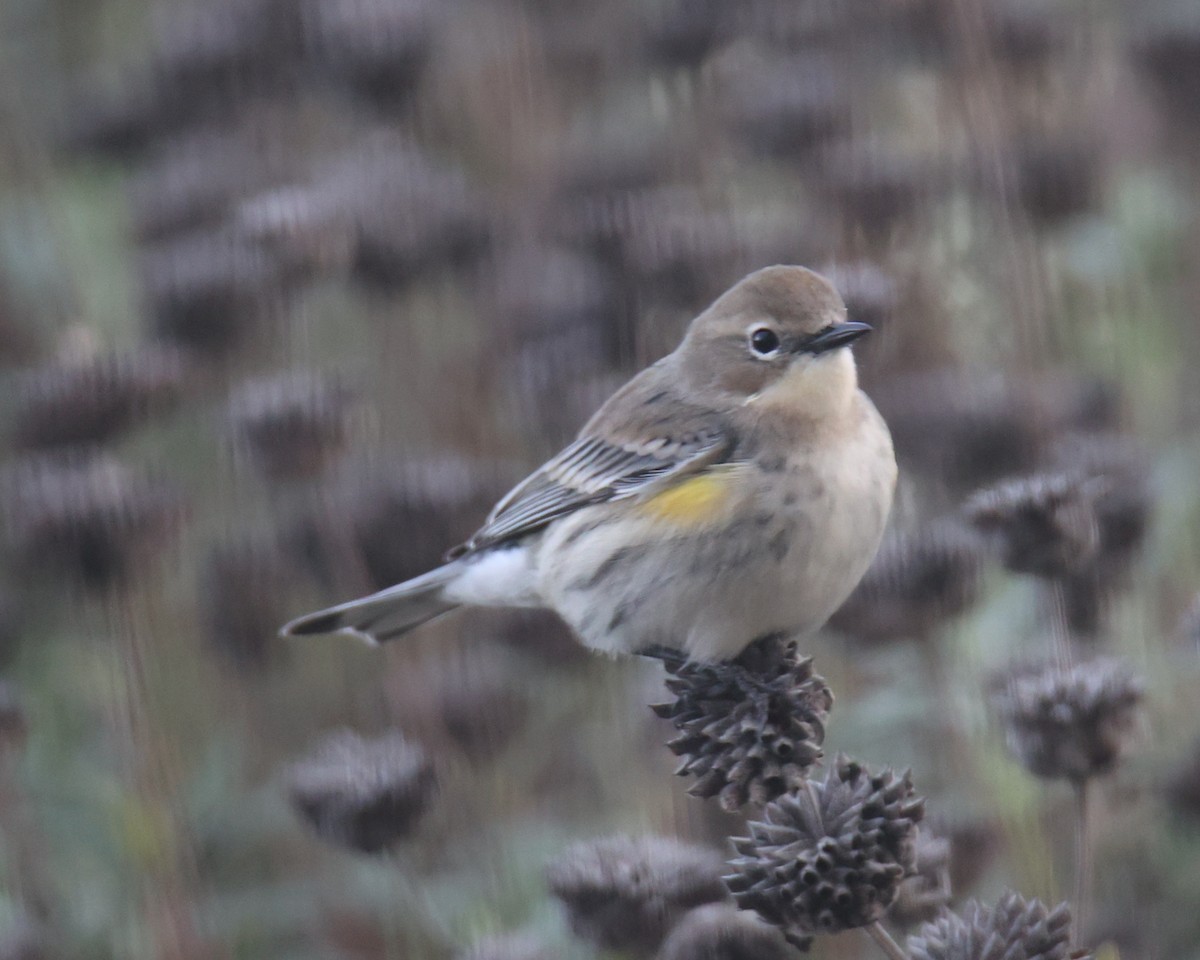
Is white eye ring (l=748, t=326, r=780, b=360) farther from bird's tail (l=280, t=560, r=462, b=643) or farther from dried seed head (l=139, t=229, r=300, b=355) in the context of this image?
dried seed head (l=139, t=229, r=300, b=355)

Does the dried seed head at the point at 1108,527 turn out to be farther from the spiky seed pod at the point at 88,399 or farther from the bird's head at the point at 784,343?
the spiky seed pod at the point at 88,399

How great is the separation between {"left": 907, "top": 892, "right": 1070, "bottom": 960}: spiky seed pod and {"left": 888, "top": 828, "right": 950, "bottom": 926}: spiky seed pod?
38cm

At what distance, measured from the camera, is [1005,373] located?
4836mm

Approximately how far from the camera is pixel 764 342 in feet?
12.1

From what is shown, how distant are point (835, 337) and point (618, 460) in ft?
2.42

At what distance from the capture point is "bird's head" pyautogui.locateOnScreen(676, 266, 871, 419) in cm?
353

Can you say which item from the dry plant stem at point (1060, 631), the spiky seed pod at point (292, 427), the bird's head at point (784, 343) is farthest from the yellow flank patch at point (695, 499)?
the spiky seed pod at point (292, 427)

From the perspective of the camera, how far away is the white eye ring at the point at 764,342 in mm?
3658

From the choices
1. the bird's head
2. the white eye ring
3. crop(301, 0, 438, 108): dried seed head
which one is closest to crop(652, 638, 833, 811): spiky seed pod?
the bird's head

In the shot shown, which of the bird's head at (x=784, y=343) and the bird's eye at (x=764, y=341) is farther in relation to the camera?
the bird's eye at (x=764, y=341)

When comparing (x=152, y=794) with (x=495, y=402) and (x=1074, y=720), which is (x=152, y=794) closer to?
(x=495, y=402)

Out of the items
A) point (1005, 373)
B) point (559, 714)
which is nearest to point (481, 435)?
point (559, 714)

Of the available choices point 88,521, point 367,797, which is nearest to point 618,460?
point 367,797

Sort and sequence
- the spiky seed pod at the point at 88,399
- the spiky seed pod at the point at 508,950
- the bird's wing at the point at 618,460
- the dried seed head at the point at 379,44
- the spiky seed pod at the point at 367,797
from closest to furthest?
the spiky seed pod at the point at 508,950, the spiky seed pod at the point at 367,797, the bird's wing at the point at 618,460, the spiky seed pod at the point at 88,399, the dried seed head at the point at 379,44
